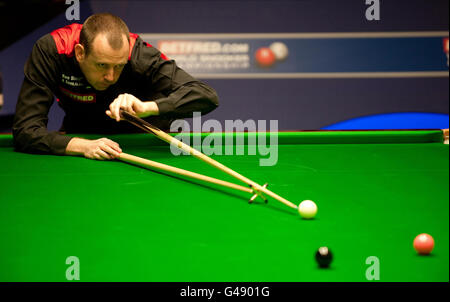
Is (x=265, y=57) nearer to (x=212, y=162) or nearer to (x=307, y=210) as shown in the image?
(x=212, y=162)

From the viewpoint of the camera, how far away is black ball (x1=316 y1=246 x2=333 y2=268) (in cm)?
119

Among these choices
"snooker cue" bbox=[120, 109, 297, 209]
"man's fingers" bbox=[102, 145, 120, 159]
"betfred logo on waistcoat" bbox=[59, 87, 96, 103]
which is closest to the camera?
"snooker cue" bbox=[120, 109, 297, 209]

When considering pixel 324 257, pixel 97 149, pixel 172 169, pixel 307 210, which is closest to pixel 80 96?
pixel 97 149

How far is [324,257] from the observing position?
1.19 m

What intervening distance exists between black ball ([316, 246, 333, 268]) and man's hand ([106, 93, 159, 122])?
145 centimetres

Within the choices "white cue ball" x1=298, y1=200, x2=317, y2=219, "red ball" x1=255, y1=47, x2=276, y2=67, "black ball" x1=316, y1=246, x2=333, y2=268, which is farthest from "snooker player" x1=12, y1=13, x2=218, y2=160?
"red ball" x1=255, y1=47, x2=276, y2=67

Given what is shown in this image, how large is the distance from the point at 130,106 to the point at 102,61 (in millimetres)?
301

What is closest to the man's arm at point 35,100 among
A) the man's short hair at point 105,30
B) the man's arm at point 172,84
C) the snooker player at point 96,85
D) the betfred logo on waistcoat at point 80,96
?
the snooker player at point 96,85

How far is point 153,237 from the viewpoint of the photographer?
4.63ft

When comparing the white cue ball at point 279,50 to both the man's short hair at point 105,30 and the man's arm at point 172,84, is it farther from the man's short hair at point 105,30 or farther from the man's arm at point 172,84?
the man's short hair at point 105,30

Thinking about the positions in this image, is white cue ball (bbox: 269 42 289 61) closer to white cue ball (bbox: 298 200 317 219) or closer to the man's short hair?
the man's short hair

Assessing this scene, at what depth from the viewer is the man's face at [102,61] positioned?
2.54 metres
